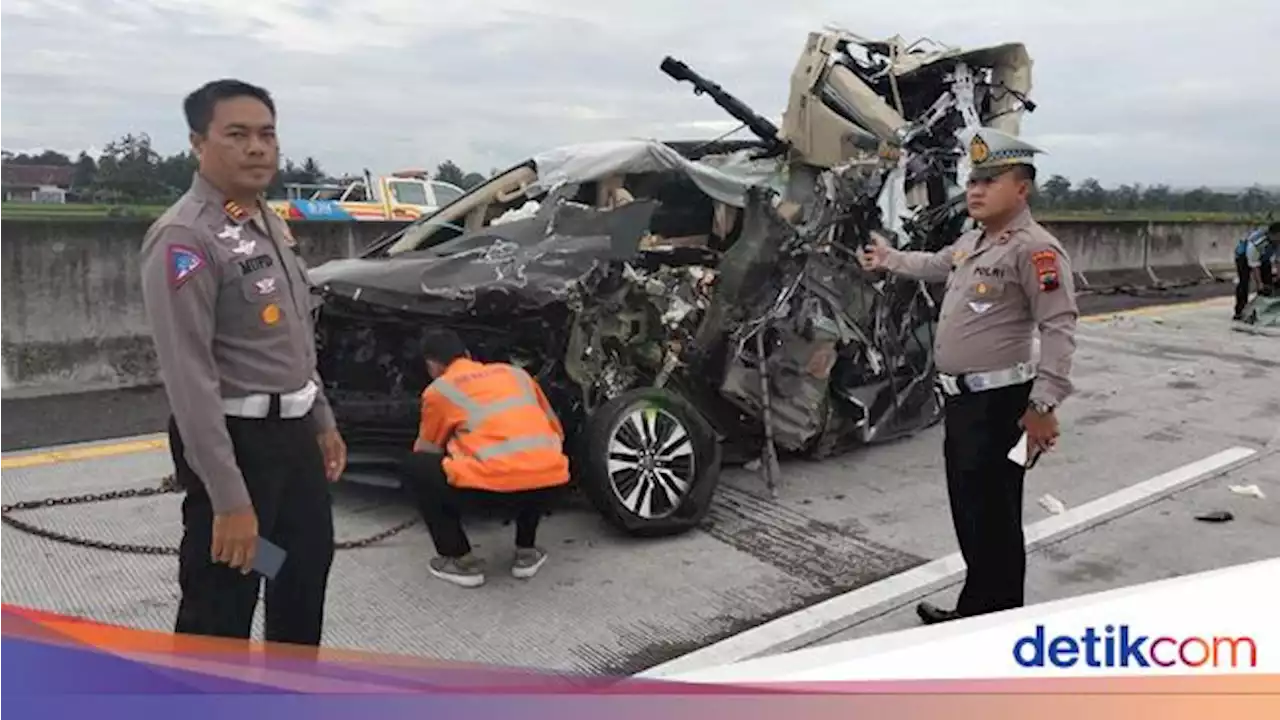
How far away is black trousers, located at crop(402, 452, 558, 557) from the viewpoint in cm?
401

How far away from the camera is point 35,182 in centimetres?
1169

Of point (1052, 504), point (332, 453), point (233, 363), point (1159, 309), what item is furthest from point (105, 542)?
point (1159, 309)

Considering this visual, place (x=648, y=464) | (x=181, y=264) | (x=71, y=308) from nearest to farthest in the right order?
(x=181, y=264)
(x=648, y=464)
(x=71, y=308)

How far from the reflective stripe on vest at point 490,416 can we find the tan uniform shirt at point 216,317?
4.71ft

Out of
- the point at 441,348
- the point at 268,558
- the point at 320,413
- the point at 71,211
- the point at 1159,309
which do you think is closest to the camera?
the point at 268,558

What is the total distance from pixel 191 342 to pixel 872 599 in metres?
2.74

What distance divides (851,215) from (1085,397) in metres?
3.43

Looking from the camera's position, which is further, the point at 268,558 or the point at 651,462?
the point at 651,462

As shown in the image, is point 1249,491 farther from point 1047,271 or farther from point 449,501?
point 449,501

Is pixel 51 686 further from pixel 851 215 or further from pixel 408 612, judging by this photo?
pixel 851 215

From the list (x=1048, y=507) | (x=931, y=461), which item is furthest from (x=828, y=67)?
(x=1048, y=507)

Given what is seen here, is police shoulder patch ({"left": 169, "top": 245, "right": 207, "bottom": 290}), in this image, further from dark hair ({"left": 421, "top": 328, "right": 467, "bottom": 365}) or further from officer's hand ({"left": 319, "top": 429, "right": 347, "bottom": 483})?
dark hair ({"left": 421, "top": 328, "right": 467, "bottom": 365})

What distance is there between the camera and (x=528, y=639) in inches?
142

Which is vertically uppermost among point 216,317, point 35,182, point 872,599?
point 35,182
